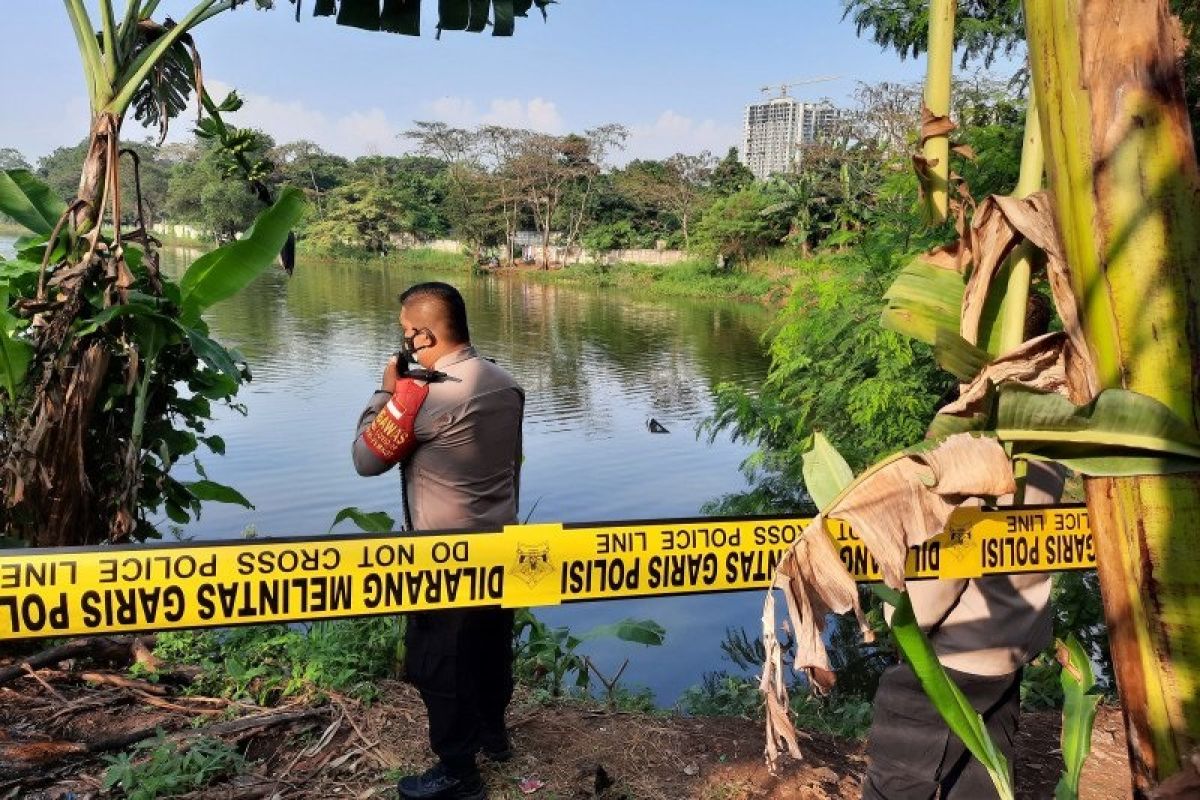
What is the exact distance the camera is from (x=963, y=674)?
1919 mm

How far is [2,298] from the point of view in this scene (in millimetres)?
3088

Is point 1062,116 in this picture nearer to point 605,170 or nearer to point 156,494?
point 156,494

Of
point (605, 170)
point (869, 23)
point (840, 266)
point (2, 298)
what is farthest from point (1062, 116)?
point (605, 170)

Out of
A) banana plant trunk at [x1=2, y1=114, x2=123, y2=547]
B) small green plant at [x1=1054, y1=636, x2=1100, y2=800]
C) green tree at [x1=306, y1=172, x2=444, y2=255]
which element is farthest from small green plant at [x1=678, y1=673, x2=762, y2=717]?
green tree at [x1=306, y1=172, x2=444, y2=255]

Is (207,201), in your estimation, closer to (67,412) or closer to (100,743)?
(67,412)

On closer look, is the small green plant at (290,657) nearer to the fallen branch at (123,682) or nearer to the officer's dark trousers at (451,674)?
the fallen branch at (123,682)

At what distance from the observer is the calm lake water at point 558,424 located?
19.3ft

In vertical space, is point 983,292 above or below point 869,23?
below

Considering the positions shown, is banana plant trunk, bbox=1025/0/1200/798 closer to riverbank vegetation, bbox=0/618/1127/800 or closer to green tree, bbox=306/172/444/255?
riverbank vegetation, bbox=0/618/1127/800

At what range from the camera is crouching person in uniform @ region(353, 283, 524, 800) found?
2.49 metres

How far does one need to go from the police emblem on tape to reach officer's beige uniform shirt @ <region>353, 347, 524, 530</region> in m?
0.49

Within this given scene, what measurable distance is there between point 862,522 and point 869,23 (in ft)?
44.7

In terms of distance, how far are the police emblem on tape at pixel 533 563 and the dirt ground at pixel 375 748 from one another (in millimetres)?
1028

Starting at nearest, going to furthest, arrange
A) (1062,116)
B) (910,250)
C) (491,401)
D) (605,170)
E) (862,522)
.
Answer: (1062,116) → (862,522) → (491,401) → (910,250) → (605,170)
